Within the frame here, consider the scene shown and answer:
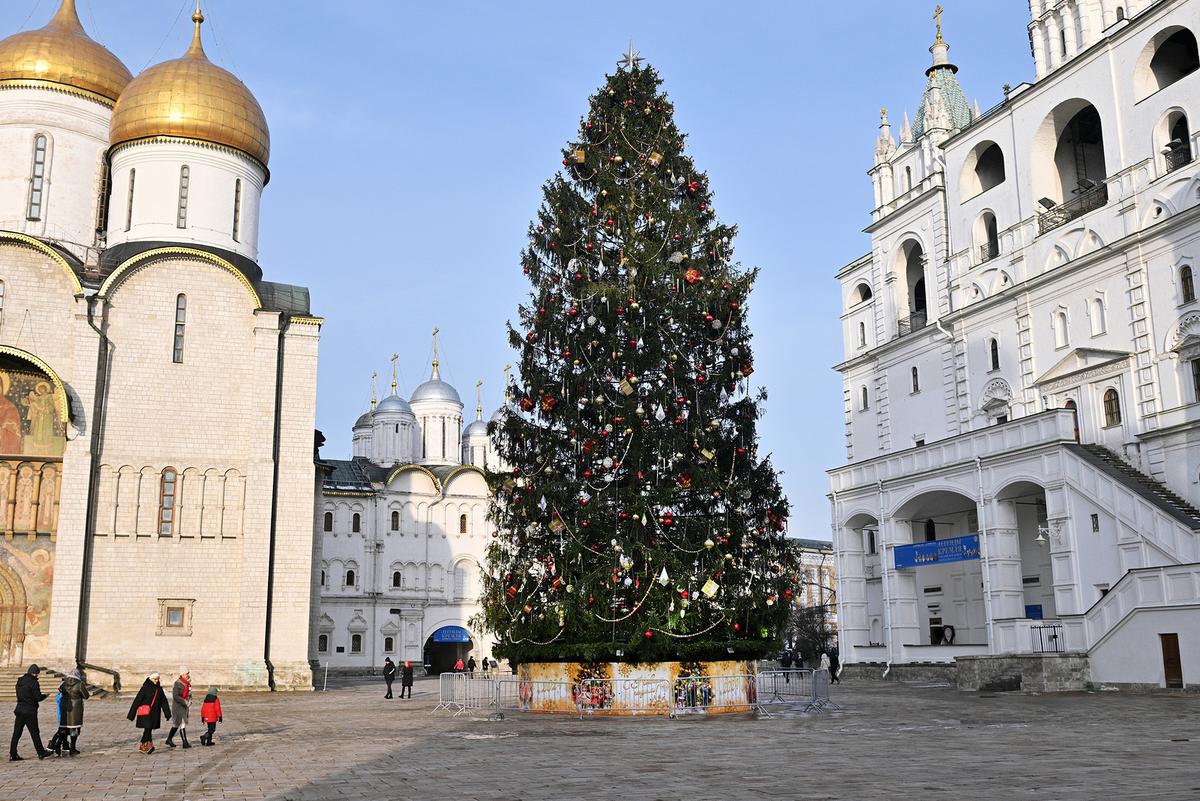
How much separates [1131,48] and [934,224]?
8.50 meters

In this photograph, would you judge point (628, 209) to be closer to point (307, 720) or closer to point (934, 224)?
point (307, 720)

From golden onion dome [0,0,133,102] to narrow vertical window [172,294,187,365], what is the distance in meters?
8.84

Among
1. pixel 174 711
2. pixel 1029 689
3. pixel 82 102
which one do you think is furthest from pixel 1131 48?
pixel 82 102

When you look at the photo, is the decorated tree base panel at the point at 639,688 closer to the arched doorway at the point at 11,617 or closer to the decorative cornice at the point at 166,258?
the arched doorway at the point at 11,617

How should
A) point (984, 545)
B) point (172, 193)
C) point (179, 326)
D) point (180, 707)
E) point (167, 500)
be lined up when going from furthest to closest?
point (172, 193), point (179, 326), point (167, 500), point (984, 545), point (180, 707)

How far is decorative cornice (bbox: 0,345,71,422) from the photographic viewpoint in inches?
1101

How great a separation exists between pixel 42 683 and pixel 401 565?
3133 centimetres

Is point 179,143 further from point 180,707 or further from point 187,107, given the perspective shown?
point 180,707

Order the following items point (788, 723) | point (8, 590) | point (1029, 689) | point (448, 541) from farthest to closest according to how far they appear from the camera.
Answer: point (448, 541)
point (8, 590)
point (1029, 689)
point (788, 723)

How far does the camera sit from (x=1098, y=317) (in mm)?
29359

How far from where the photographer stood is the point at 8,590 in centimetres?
2789

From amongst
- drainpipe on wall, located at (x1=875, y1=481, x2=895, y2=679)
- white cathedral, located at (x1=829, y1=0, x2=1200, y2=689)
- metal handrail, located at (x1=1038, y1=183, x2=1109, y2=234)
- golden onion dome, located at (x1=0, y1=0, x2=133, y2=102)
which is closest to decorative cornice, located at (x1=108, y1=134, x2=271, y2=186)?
golden onion dome, located at (x1=0, y1=0, x2=133, y2=102)

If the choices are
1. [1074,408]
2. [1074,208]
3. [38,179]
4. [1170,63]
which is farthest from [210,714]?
[1170,63]

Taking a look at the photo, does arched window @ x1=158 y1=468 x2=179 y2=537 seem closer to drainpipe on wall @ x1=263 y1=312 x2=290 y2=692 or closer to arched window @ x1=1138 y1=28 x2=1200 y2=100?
drainpipe on wall @ x1=263 y1=312 x2=290 y2=692
